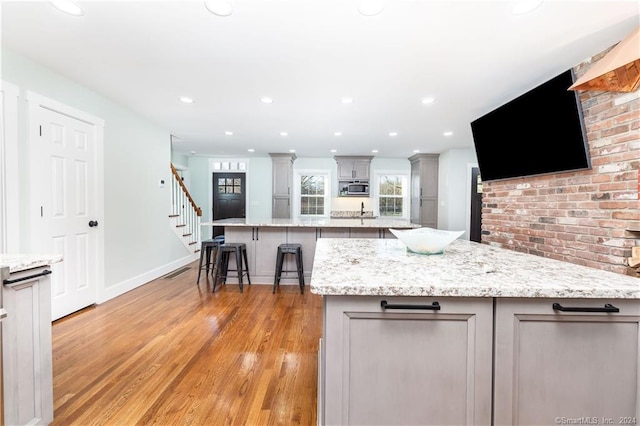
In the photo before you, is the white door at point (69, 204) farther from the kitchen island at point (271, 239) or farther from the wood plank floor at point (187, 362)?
the kitchen island at point (271, 239)

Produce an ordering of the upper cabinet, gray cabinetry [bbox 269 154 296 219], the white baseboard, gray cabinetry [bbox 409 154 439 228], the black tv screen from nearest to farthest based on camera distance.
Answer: the black tv screen, the white baseboard, gray cabinetry [bbox 409 154 439 228], gray cabinetry [bbox 269 154 296 219], the upper cabinet

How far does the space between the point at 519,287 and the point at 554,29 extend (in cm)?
204

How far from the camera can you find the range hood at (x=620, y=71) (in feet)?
5.91

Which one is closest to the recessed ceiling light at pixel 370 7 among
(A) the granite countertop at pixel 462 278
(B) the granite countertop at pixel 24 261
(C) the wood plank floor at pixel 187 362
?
(A) the granite countertop at pixel 462 278

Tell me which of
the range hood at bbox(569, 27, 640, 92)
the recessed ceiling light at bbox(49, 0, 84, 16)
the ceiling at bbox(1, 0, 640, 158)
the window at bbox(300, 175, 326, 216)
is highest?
the recessed ceiling light at bbox(49, 0, 84, 16)

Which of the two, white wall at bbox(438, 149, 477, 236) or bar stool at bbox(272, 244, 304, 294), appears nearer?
bar stool at bbox(272, 244, 304, 294)

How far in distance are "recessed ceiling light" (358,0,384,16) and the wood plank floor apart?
7.85 ft

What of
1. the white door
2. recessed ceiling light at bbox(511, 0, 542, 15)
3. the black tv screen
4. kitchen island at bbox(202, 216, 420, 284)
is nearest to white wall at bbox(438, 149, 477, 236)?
kitchen island at bbox(202, 216, 420, 284)

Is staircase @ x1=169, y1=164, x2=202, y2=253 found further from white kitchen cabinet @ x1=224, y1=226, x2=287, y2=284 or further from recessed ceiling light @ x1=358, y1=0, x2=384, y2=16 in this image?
recessed ceiling light @ x1=358, y1=0, x2=384, y2=16

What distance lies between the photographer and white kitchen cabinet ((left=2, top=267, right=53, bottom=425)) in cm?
126

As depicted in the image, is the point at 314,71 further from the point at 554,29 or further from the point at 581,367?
the point at 581,367

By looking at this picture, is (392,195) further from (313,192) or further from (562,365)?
(562,365)

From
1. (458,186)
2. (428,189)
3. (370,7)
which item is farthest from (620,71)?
(428,189)

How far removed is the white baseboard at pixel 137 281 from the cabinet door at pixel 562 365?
4.00 m
